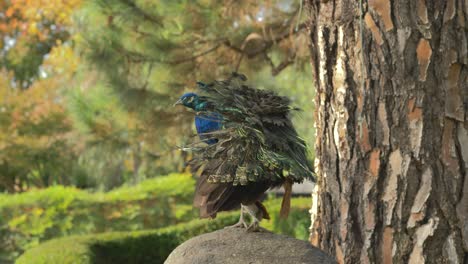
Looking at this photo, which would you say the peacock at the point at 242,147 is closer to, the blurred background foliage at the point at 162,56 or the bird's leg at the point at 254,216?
the bird's leg at the point at 254,216

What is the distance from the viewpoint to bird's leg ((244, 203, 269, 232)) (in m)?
2.30

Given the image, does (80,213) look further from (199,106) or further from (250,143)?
(250,143)

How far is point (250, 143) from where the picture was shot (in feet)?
6.99

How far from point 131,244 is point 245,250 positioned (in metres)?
4.03

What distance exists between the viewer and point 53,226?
7.21 meters

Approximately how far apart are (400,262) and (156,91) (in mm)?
3865

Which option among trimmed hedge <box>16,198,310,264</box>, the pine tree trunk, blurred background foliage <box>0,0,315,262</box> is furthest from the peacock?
trimmed hedge <box>16,198,310,264</box>

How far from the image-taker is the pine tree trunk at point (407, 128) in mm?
2488

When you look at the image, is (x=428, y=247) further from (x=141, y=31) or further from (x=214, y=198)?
(x=141, y=31)

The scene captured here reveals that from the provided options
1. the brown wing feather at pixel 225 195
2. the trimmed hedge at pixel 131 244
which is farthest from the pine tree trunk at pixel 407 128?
the trimmed hedge at pixel 131 244

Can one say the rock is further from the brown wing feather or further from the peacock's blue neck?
the peacock's blue neck

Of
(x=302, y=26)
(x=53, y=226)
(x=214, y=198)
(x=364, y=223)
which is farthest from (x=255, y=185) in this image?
(x=53, y=226)

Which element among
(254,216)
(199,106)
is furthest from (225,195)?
(199,106)

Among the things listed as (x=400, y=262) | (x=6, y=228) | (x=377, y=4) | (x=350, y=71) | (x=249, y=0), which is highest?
(x=249, y=0)
